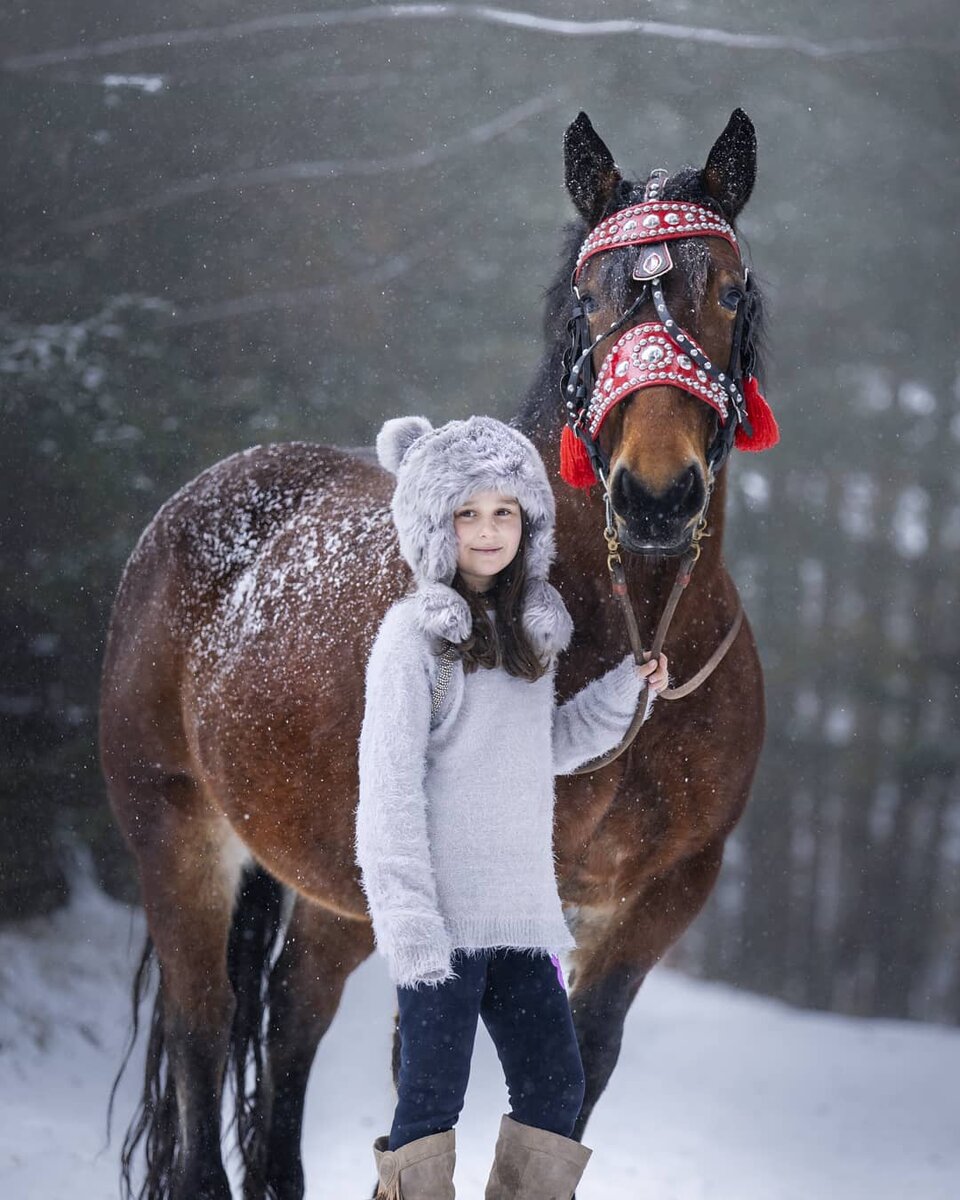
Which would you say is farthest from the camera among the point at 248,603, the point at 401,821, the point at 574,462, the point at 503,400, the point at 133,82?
the point at 503,400

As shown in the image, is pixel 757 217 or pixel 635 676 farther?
pixel 757 217

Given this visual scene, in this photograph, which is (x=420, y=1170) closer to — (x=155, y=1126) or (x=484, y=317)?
(x=155, y=1126)

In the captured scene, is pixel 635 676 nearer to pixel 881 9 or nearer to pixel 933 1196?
pixel 933 1196

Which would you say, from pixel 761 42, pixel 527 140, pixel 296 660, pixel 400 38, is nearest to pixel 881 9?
pixel 761 42

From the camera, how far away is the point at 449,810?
1.57 meters

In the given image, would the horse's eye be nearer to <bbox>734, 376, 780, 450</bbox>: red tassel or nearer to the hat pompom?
<bbox>734, 376, 780, 450</bbox>: red tassel

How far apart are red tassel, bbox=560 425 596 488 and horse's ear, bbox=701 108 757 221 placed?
17.7 inches

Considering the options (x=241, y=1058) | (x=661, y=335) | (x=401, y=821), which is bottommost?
(x=241, y=1058)

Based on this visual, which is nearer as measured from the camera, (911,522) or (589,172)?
(589,172)

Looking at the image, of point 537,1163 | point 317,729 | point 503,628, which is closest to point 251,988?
point 317,729

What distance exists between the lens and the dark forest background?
3.90 m

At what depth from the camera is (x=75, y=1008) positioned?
3.77 meters

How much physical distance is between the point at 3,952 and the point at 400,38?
350 centimetres

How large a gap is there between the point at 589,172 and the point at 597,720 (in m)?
0.91
